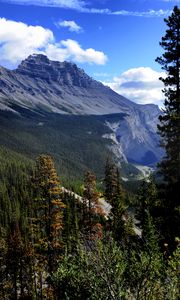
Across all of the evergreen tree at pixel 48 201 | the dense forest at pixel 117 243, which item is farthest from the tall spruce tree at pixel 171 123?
the evergreen tree at pixel 48 201

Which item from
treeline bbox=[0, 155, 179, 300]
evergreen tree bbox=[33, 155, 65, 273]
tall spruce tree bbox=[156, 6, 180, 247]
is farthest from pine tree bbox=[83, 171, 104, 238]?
tall spruce tree bbox=[156, 6, 180, 247]

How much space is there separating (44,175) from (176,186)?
1616 centimetres

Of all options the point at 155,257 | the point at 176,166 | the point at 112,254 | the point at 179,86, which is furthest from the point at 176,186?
the point at 112,254

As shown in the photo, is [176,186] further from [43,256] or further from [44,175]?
[43,256]

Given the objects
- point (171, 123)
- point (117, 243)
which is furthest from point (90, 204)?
point (171, 123)

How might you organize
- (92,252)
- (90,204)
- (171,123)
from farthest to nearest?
(90,204) < (171,123) < (92,252)

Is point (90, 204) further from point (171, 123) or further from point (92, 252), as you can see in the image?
point (92, 252)

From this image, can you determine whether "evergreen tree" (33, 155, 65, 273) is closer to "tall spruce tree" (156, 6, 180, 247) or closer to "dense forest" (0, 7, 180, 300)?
"dense forest" (0, 7, 180, 300)

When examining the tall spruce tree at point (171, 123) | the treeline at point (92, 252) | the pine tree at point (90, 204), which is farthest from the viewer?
the pine tree at point (90, 204)

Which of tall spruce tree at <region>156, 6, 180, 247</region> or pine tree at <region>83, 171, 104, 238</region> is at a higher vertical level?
tall spruce tree at <region>156, 6, 180, 247</region>

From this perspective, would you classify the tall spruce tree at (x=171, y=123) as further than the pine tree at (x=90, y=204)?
No

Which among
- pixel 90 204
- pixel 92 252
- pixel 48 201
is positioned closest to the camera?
pixel 92 252

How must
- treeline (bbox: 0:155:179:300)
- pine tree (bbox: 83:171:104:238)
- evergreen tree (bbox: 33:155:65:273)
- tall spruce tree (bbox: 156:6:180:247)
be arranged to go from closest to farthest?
treeline (bbox: 0:155:179:300)
tall spruce tree (bbox: 156:6:180:247)
evergreen tree (bbox: 33:155:65:273)
pine tree (bbox: 83:171:104:238)

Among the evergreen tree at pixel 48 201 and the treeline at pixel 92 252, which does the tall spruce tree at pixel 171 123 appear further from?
the evergreen tree at pixel 48 201
